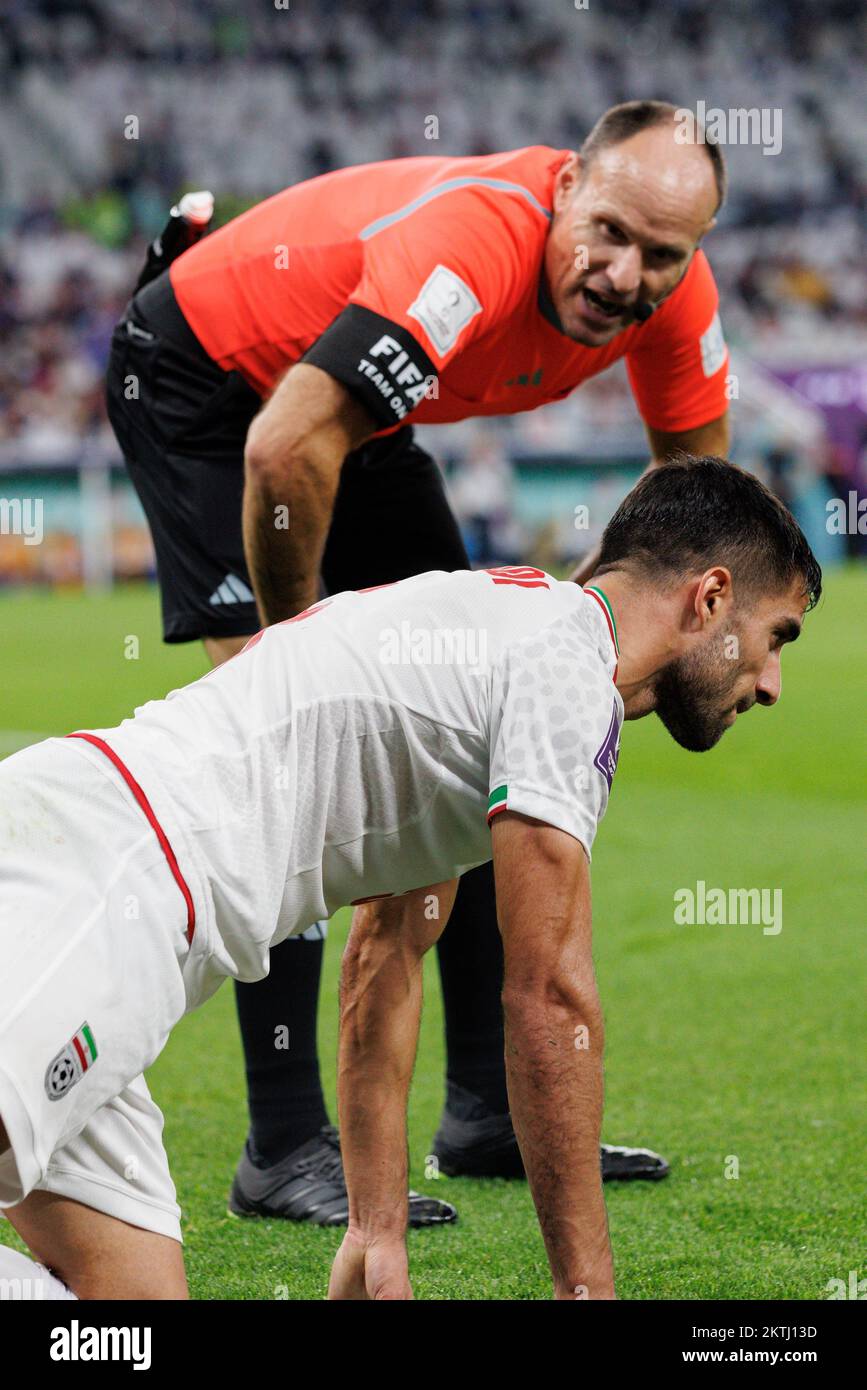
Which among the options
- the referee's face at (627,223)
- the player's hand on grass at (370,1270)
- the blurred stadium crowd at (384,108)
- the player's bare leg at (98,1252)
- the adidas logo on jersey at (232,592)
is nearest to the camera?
the player's bare leg at (98,1252)

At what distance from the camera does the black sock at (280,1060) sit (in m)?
3.26

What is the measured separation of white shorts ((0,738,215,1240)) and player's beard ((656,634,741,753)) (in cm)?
74

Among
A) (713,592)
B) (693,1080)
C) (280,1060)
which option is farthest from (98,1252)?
(693,1080)

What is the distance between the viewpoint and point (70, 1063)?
1916 mm

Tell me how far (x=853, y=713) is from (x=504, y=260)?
268 inches

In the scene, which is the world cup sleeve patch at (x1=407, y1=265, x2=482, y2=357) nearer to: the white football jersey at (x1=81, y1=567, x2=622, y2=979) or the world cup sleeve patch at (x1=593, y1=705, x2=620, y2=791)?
the white football jersey at (x1=81, y1=567, x2=622, y2=979)

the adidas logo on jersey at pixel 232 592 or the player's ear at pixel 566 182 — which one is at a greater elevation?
the player's ear at pixel 566 182

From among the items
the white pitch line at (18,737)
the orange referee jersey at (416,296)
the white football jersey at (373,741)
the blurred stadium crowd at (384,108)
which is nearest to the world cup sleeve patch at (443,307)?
the orange referee jersey at (416,296)

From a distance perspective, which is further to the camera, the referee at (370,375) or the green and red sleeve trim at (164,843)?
the referee at (370,375)

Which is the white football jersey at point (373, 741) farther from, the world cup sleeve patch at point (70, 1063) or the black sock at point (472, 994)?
the black sock at point (472, 994)

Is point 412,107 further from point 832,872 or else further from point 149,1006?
point 149,1006

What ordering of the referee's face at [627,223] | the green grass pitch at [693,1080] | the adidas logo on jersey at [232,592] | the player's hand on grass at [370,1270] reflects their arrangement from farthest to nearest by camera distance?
the adidas logo on jersey at [232,592] < the referee's face at [627,223] < the green grass pitch at [693,1080] < the player's hand on grass at [370,1270]

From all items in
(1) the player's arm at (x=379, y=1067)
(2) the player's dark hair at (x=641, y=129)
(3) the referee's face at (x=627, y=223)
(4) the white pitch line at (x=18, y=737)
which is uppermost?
(2) the player's dark hair at (x=641, y=129)

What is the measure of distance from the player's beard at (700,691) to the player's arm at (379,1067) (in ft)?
1.78
